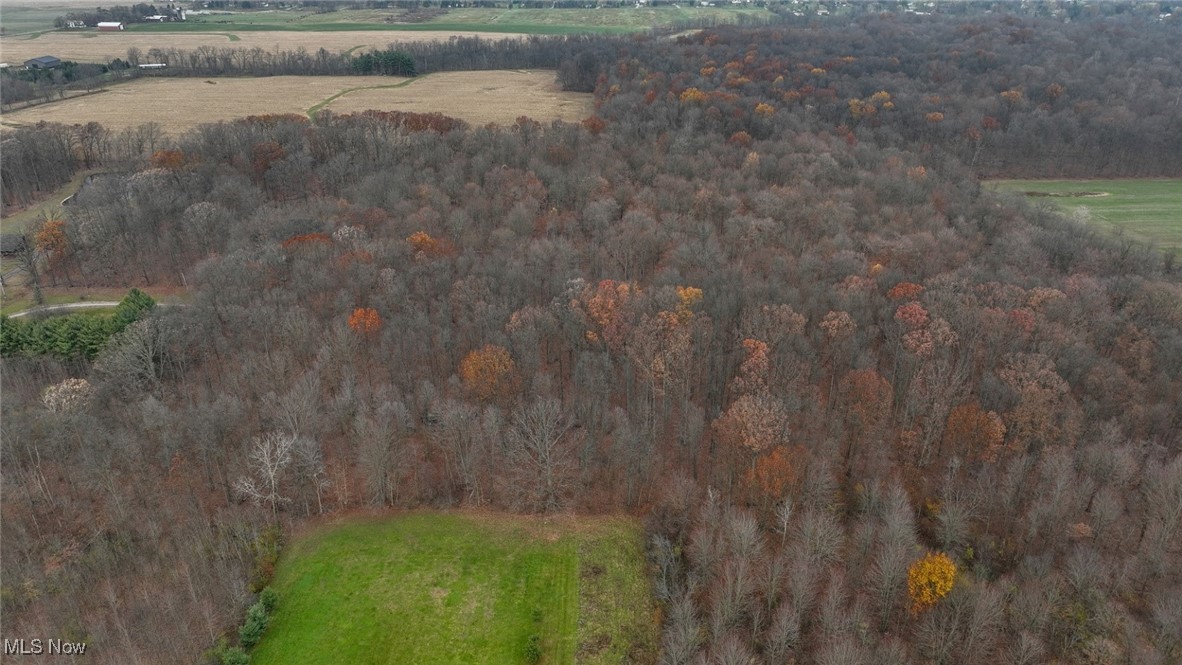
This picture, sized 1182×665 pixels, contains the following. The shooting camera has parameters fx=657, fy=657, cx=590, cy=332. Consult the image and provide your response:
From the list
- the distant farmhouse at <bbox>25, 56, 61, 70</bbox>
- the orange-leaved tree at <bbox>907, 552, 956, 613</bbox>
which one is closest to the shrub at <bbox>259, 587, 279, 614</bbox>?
the orange-leaved tree at <bbox>907, 552, 956, 613</bbox>

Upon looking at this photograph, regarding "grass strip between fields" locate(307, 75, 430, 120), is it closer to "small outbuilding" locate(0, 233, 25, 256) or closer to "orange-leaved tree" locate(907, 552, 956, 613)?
"small outbuilding" locate(0, 233, 25, 256)

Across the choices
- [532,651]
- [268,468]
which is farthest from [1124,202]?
[268,468]

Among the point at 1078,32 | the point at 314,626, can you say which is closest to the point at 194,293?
the point at 314,626

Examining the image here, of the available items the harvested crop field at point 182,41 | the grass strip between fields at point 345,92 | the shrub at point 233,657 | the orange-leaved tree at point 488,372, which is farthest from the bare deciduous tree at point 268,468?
the harvested crop field at point 182,41

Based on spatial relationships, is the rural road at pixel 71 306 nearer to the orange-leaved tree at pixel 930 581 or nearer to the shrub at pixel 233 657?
the shrub at pixel 233 657

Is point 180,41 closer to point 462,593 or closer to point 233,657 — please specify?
point 233,657
